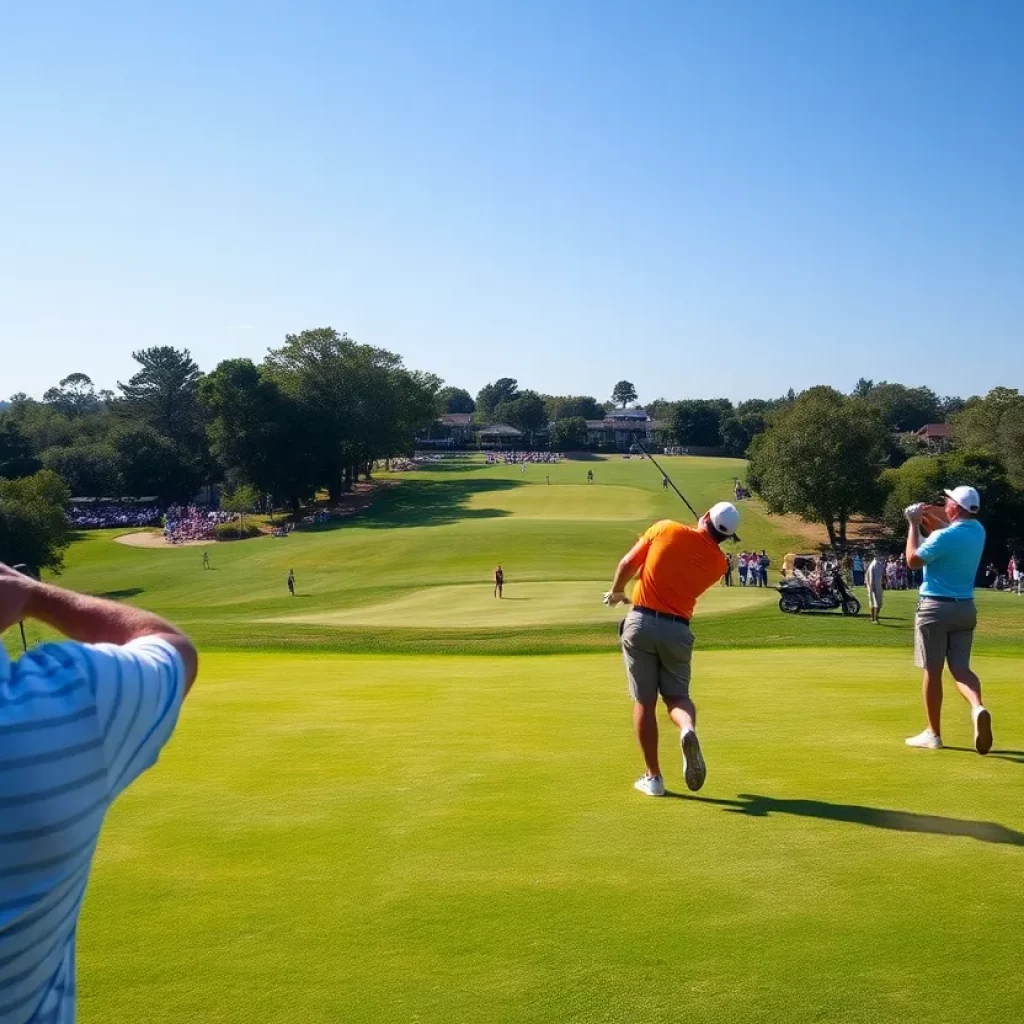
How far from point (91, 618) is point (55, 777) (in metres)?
0.50

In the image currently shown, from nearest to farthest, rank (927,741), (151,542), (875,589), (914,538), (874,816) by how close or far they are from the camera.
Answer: (874,816) < (927,741) < (914,538) < (875,589) < (151,542)

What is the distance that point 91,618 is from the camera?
2.51m

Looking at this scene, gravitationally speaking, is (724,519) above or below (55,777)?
above

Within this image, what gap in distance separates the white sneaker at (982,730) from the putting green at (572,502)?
229ft

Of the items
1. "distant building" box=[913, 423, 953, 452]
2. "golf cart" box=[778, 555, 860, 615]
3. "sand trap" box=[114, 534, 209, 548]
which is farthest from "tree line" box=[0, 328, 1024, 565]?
"golf cart" box=[778, 555, 860, 615]

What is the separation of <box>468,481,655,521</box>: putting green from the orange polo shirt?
70.1 meters

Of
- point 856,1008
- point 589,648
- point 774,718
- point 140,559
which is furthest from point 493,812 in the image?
point 140,559

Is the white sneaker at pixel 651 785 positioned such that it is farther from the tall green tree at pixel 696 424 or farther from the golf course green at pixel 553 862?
the tall green tree at pixel 696 424

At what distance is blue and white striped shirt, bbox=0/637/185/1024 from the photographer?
6.75 ft

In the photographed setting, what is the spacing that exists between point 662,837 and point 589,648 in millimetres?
18123

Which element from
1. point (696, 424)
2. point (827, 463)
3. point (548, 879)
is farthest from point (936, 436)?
point (548, 879)

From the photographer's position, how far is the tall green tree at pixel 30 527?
58562 millimetres

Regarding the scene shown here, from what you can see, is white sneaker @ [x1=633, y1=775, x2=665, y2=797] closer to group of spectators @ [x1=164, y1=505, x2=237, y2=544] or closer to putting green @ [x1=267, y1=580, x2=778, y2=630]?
putting green @ [x1=267, y1=580, x2=778, y2=630]

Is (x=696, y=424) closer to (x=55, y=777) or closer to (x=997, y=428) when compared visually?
(x=997, y=428)
